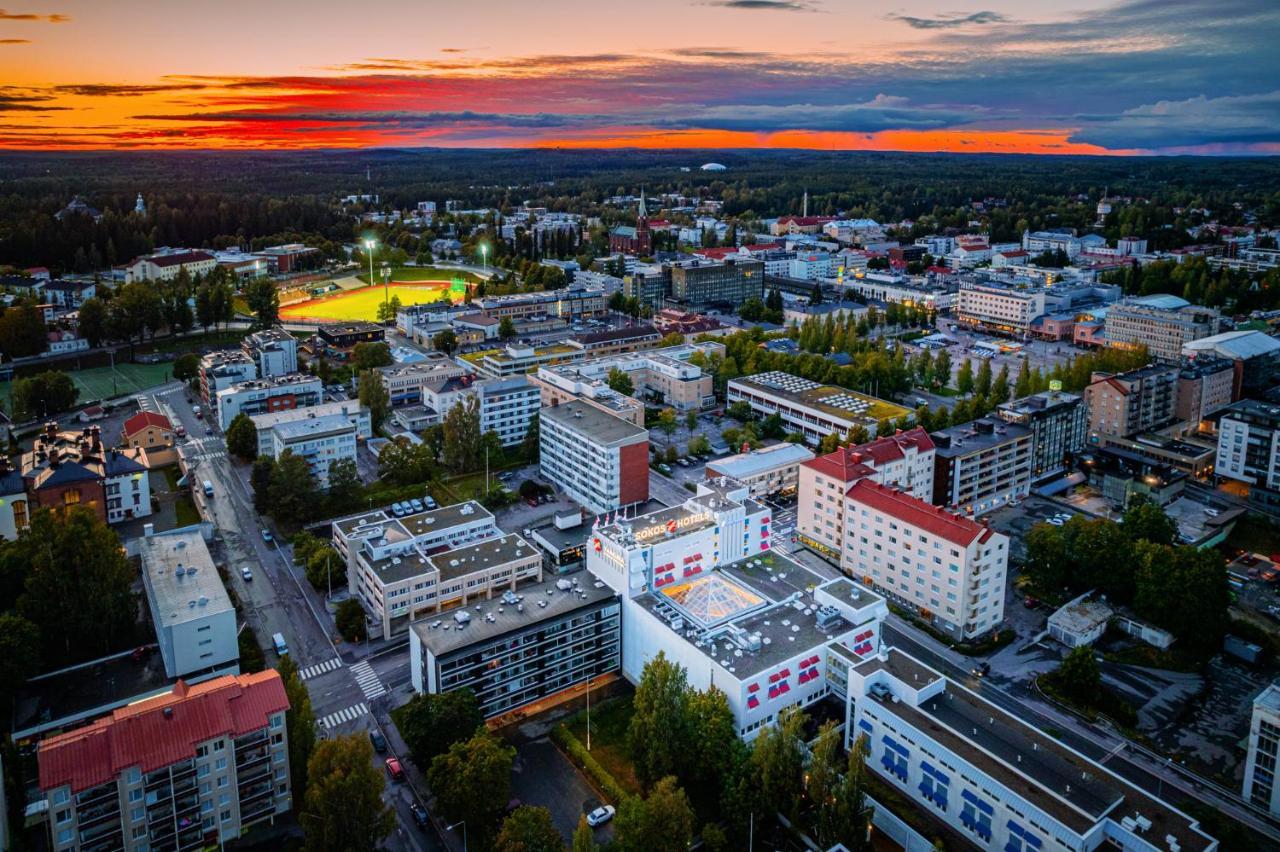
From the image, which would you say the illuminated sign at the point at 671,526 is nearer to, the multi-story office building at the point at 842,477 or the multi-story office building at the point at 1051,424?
the multi-story office building at the point at 842,477

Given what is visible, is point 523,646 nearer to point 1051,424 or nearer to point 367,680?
A: point 367,680

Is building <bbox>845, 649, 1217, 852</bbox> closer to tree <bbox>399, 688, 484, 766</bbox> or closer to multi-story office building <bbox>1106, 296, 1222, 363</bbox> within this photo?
tree <bbox>399, 688, 484, 766</bbox>

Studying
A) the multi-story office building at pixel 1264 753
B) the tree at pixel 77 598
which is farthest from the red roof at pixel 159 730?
the multi-story office building at pixel 1264 753

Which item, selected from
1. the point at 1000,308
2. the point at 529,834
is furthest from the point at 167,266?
the point at 529,834

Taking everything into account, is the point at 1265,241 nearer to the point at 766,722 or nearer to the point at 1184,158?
the point at 766,722

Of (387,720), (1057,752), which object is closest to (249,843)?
(387,720)

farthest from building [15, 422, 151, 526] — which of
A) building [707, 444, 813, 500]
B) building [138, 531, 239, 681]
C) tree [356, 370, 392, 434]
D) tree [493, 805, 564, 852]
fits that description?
building [707, 444, 813, 500]
